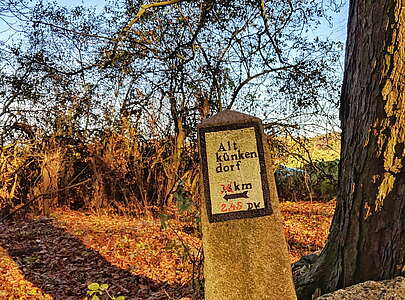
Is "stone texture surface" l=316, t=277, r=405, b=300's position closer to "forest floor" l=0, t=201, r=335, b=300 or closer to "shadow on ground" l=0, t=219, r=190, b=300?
"forest floor" l=0, t=201, r=335, b=300

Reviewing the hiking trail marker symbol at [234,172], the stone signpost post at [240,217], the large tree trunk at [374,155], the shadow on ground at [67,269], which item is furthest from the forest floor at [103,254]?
the large tree trunk at [374,155]

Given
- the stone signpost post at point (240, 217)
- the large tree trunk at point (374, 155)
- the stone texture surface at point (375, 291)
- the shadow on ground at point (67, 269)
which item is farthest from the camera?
the shadow on ground at point (67, 269)

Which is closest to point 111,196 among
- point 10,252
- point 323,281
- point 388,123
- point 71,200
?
point 71,200

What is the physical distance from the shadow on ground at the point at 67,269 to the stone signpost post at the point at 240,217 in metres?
1.36

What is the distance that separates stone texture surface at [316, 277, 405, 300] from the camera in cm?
239

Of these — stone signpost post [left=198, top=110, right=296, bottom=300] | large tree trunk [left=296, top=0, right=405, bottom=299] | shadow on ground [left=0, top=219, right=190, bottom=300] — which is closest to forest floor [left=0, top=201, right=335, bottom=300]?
shadow on ground [left=0, top=219, right=190, bottom=300]

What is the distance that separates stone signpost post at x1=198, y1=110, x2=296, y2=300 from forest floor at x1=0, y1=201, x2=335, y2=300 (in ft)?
3.13

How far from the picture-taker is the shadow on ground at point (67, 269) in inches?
179

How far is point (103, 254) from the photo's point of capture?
571 cm

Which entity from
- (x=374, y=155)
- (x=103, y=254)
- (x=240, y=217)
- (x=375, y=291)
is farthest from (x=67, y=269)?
(x=374, y=155)

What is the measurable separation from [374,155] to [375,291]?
0.91 metres

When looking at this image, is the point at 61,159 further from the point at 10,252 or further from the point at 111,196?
the point at 10,252

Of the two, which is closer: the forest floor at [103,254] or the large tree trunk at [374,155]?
the large tree trunk at [374,155]

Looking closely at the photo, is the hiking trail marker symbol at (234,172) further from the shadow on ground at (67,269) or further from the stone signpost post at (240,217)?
the shadow on ground at (67,269)
